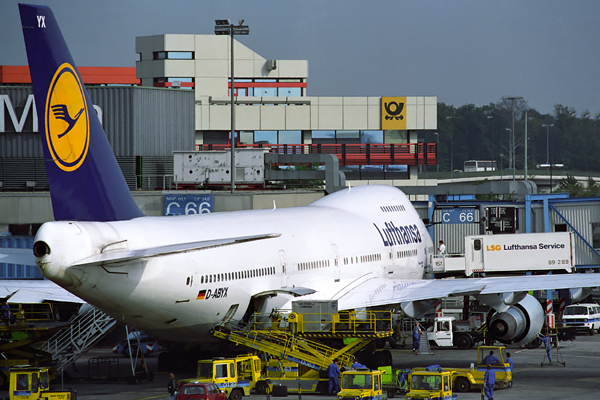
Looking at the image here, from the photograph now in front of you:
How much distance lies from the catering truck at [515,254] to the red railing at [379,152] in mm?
45798

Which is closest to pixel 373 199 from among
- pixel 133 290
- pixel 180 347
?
pixel 180 347

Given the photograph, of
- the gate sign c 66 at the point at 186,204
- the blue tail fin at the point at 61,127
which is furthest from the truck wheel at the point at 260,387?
the gate sign c 66 at the point at 186,204

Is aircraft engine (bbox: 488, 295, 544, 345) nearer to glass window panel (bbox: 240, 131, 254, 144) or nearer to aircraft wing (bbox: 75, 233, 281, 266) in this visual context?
aircraft wing (bbox: 75, 233, 281, 266)

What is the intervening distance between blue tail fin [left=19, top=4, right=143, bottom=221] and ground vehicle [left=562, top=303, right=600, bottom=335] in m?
27.4

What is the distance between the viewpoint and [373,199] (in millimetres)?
40344

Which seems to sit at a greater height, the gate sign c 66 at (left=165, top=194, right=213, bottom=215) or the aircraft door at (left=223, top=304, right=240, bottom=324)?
the gate sign c 66 at (left=165, top=194, right=213, bottom=215)

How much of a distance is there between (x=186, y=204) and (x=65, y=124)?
845 inches

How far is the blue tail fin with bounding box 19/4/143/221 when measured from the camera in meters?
23.4

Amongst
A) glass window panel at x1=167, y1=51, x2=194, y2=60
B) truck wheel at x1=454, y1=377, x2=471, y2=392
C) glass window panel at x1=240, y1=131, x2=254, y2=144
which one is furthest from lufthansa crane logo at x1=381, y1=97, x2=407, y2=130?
truck wheel at x1=454, y1=377, x2=471, y2=392

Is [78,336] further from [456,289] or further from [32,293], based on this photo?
[456,289]

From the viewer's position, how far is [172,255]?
2381 centimetres

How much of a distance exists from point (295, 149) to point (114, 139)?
135 ft

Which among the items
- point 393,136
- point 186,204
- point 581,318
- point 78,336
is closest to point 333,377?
point 78,336

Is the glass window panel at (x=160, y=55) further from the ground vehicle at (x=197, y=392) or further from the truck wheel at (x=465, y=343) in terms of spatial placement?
the ground vehicle at (x=197, y=392)
